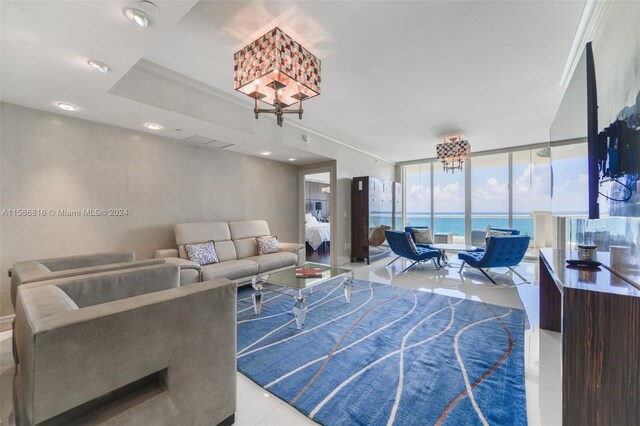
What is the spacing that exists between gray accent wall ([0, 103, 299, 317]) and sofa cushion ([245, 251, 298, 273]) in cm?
113

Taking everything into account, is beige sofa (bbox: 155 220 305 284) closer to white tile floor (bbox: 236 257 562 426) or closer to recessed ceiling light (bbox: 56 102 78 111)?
white tile floor (bbox: 236 257 562 426)

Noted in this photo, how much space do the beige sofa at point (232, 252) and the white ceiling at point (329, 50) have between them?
1495 millimetres

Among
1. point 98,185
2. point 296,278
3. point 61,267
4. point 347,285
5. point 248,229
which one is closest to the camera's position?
point 61,267

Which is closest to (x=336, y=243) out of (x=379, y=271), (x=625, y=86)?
(x=379, y=271)

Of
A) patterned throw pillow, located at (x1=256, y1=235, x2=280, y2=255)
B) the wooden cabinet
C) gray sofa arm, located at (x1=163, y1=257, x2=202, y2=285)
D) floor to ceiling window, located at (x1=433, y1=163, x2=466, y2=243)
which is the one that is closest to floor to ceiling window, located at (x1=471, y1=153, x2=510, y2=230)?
floor to ceiling window, located at (x1=433, y1=163, x2=466, y2=243)

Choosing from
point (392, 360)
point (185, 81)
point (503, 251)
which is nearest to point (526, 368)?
point (392, 360)

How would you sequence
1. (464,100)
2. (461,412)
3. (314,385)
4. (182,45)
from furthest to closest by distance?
(464,100) → (182,45) → (314,385) → (461,412)

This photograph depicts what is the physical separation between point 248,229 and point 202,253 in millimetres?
1139

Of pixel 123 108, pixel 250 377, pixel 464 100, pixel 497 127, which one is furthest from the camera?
pixel 497 127

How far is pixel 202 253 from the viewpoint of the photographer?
12.6 ft

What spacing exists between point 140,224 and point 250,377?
9.64ft

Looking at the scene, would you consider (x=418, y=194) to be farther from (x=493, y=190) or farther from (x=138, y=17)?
(x=138, y=17)

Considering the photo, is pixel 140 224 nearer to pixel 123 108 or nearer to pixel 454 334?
pixel 123 108

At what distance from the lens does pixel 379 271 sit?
5.25 m
